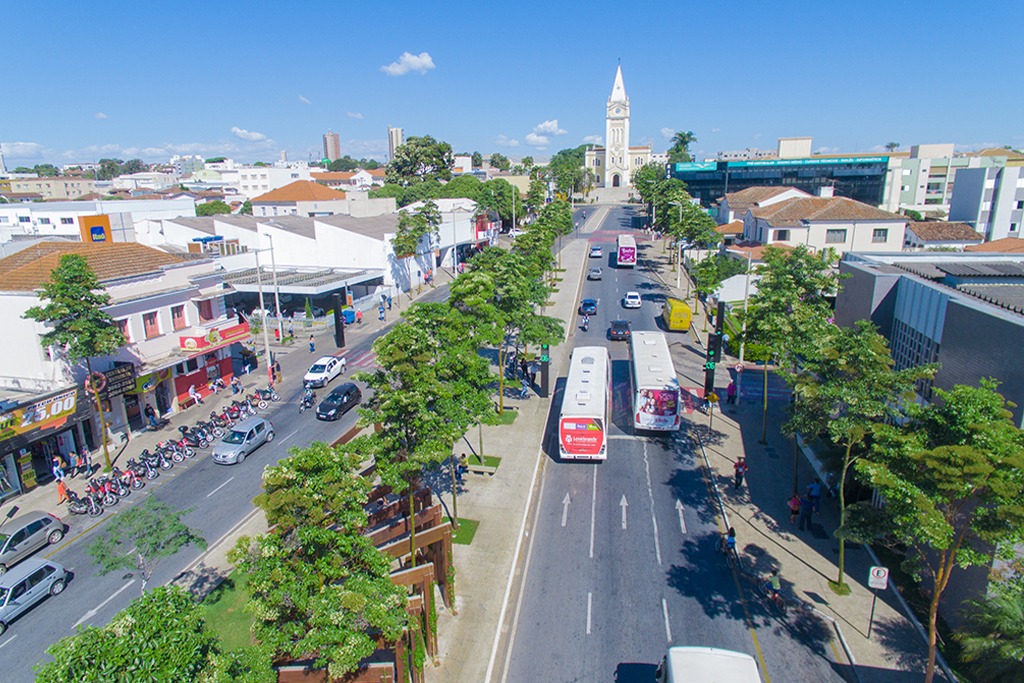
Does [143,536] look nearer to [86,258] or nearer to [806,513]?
[86,258]

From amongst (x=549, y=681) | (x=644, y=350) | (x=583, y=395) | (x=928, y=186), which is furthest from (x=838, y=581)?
(x=928, y=186)

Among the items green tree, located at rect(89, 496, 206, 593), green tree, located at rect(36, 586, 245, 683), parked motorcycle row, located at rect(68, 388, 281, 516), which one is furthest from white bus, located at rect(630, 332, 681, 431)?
green tree, located at rect(36, 586, 245, 683)

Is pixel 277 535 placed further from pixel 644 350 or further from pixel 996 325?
pixel 644 350

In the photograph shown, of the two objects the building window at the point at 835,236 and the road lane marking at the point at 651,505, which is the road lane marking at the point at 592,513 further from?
the building window at the point at 835,236

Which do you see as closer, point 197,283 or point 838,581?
point 838,581

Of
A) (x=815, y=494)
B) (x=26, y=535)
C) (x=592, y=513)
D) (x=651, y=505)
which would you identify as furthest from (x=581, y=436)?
(x=26, y=535)

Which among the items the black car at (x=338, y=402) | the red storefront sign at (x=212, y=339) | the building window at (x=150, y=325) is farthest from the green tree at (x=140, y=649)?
the red storefront sign at (x=212, y=339)

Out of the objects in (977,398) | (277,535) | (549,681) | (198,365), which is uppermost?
(977,398)

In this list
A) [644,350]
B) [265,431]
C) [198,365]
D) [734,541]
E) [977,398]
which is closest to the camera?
[977,398]
